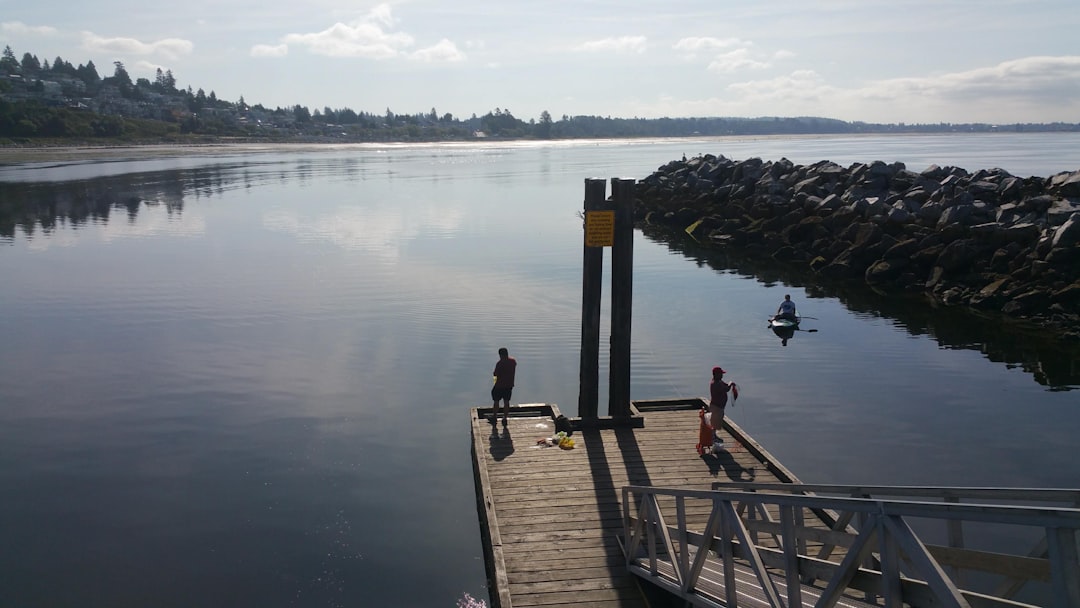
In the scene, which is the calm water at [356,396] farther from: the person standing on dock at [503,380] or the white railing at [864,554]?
the white railing at [864,554]

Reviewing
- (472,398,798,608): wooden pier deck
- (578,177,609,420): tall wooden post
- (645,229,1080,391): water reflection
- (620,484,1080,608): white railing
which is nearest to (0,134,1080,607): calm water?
(645,229,1080,391): water reflection

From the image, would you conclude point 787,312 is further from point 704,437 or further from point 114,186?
point 114,186

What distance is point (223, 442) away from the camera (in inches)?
607

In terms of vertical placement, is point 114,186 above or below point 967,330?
above

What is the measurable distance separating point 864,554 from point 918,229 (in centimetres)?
3100

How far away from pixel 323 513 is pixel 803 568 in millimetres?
7991

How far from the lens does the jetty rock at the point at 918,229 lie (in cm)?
2628

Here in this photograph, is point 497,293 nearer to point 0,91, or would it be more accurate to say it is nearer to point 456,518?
point 456,518

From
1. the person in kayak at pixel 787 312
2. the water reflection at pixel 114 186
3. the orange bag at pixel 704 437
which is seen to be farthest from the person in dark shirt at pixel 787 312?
the water reflection at pixel 114 186

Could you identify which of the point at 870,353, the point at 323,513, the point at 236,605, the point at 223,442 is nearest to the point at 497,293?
the point at 870,353

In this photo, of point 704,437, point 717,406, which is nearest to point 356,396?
point 704,437

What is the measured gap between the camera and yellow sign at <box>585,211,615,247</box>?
13.0 meters

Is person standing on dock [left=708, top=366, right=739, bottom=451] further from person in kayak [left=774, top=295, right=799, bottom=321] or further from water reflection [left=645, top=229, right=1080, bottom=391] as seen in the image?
person in kayak [left=774, top=295, right=799, bottom=321]

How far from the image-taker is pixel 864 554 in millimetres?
5121
